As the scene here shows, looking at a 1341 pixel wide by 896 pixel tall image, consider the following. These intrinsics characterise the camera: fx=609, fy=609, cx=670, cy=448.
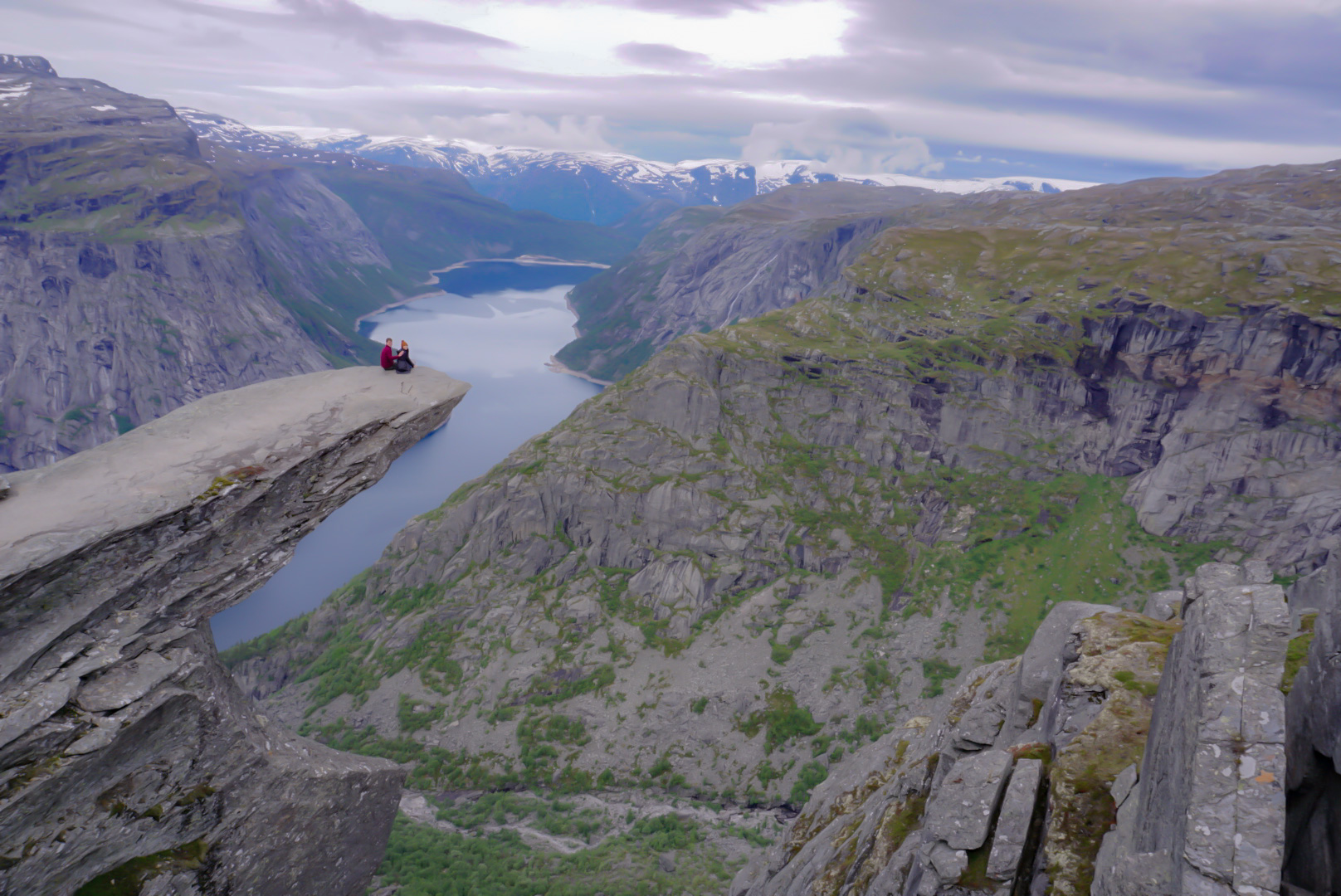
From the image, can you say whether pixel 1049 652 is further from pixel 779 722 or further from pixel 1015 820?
pixel 779 722

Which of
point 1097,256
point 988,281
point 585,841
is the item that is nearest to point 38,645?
point 585,841

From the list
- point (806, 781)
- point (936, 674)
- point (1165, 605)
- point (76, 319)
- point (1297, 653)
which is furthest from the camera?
point (76, 319)

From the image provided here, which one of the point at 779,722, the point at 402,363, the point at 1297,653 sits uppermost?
the point at 402,363

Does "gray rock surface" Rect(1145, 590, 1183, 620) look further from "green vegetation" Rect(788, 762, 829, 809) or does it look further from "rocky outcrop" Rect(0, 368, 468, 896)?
"green vegetation" Rect(788, 762, 829, 809)

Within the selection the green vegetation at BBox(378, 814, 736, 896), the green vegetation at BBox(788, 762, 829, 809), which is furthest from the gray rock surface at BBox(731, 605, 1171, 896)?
the green vegetation at BBox(788, 762, 829, 809)

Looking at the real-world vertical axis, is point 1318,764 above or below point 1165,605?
above

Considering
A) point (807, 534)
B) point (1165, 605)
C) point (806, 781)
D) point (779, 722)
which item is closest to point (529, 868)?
point (806, 781)

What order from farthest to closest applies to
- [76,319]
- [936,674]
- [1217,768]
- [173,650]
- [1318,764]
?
1. [76,319]
2. [936,674]
3. [173,650]
4. [1318,764]
5. [1217,768]
